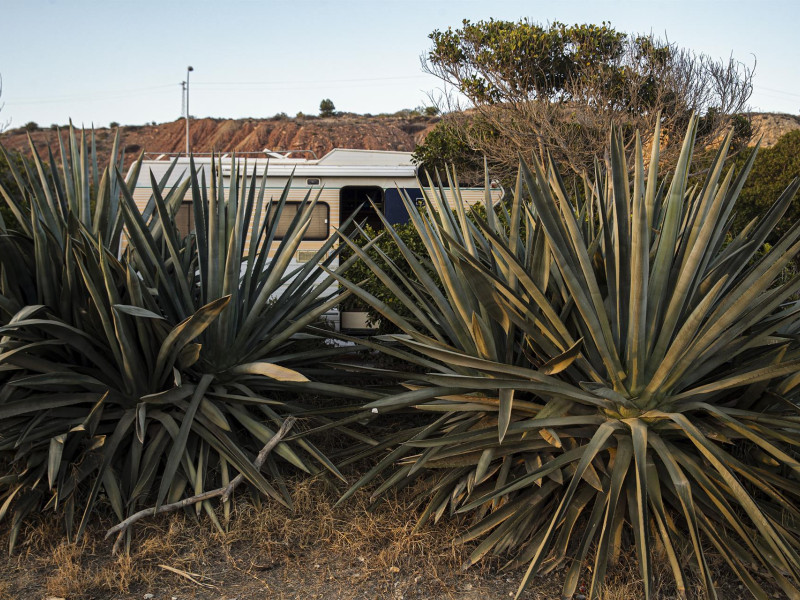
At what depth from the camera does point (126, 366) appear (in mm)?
3668

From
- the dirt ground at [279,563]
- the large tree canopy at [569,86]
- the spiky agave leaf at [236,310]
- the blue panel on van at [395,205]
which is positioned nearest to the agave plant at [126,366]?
the spiky agave leaf at [236,310]

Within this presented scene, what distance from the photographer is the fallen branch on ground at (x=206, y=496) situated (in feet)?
11.3

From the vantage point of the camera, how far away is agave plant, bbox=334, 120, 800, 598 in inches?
114

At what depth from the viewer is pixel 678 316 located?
3039 millimetres

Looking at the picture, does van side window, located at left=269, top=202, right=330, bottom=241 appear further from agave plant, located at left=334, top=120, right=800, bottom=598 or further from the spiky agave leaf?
agave plant, located at left=334, top=120, right=800, bottom=598

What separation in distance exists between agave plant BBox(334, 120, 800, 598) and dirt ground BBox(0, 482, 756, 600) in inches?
6.6

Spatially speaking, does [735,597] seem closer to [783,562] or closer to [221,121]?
[783,562]

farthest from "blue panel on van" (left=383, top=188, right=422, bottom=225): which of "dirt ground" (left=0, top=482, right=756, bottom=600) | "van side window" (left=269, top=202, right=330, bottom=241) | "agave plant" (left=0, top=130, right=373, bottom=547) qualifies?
"dirt ground" (left=0, top=482, right=756, bottom=600)

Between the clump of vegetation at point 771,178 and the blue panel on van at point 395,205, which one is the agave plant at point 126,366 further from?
the clump of vegetation at point 771,178

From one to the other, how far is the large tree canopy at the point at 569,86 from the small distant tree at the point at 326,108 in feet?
139

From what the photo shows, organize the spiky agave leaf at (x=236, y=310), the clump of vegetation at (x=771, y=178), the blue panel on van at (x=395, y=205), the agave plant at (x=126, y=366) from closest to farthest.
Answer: the agave plant at (x=126, y=366)
the spiky agave leaf at (x=236, y=310)
the blue panel on van at (x=395, y=205)
the clump of vegetation at (x=771, y=178)

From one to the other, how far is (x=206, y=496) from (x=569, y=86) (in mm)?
12349

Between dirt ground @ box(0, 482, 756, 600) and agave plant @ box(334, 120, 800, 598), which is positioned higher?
agave plant @ box(334, 120, 800, 598)

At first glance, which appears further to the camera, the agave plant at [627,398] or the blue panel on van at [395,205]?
the blue panel on van at [395,205]
